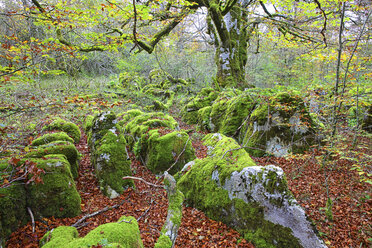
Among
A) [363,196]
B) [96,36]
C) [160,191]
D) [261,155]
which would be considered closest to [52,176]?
[160,191]

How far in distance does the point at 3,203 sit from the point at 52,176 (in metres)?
0.80

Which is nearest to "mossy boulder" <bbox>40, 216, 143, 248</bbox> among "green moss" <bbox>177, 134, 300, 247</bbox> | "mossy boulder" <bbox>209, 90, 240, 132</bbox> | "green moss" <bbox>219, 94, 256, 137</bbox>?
"green moss" <bbox>177, 134, 300, 247</bbox>

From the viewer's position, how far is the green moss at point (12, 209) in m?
2.91

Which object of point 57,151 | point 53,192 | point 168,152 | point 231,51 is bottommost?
point 168,152

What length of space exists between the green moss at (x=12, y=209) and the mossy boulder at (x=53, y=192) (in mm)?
124

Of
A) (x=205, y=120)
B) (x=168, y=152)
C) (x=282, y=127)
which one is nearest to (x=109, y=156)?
(x=168, y=152)

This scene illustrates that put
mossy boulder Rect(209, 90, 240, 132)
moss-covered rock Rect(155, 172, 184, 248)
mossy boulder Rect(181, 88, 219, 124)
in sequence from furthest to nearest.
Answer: mossy boulder Rect(181, 88, 219, 124)
mossy boulder Rect(209, 90, 240, 132)
moss-covered rock Rect(155, 172, 184, 248)

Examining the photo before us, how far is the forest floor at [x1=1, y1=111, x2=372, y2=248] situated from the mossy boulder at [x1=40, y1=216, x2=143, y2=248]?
3.97 ft

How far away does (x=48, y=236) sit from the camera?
2322 millimetres

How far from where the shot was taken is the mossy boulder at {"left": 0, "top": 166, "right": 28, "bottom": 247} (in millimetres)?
2910

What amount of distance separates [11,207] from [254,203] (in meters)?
4.35

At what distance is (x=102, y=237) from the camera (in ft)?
6.35

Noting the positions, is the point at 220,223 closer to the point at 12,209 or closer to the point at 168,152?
the point at 168,152

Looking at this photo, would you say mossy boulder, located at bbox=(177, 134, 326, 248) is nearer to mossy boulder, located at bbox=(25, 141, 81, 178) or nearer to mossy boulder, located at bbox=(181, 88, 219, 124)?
mossy boulder, located at bbox=(25, 141, 81, 178)
